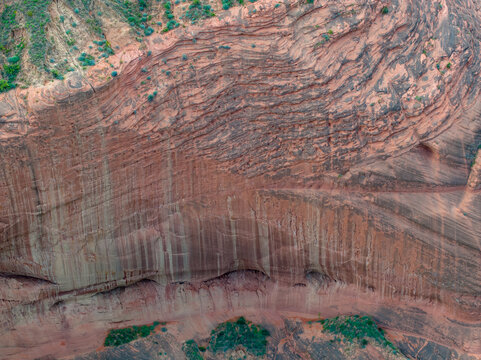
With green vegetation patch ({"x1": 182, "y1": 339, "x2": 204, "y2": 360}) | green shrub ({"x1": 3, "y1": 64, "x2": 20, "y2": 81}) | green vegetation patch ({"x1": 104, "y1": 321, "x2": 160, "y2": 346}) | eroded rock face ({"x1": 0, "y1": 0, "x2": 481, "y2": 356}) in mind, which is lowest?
green vegetation patch ({"x1": 182, "y1": 339, "x2": 204, "y2": 360})

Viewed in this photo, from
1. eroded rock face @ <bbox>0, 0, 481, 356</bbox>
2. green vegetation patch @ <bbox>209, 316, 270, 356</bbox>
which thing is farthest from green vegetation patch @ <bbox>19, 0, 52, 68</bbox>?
green vegetation patch @ <bbox>209, 316, 270, 356</bbox>

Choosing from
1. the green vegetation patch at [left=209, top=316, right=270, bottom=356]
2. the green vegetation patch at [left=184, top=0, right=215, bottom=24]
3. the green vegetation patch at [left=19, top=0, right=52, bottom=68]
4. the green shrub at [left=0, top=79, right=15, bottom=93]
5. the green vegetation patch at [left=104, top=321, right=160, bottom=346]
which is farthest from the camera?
the green vegetation patch at [left=209, top=316, right=270, bottom=356]

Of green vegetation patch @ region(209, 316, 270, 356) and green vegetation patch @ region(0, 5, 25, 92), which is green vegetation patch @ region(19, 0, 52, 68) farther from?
green vegetation patch @ region(209, 316, 270, 356)

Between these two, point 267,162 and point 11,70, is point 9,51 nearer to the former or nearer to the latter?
point 11,70

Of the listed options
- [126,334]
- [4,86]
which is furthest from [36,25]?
[126,334]

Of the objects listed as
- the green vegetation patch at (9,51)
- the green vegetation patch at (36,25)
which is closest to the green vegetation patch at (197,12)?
the green vegetation patch at (36,25)

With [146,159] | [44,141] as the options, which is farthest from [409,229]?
[44,141]
